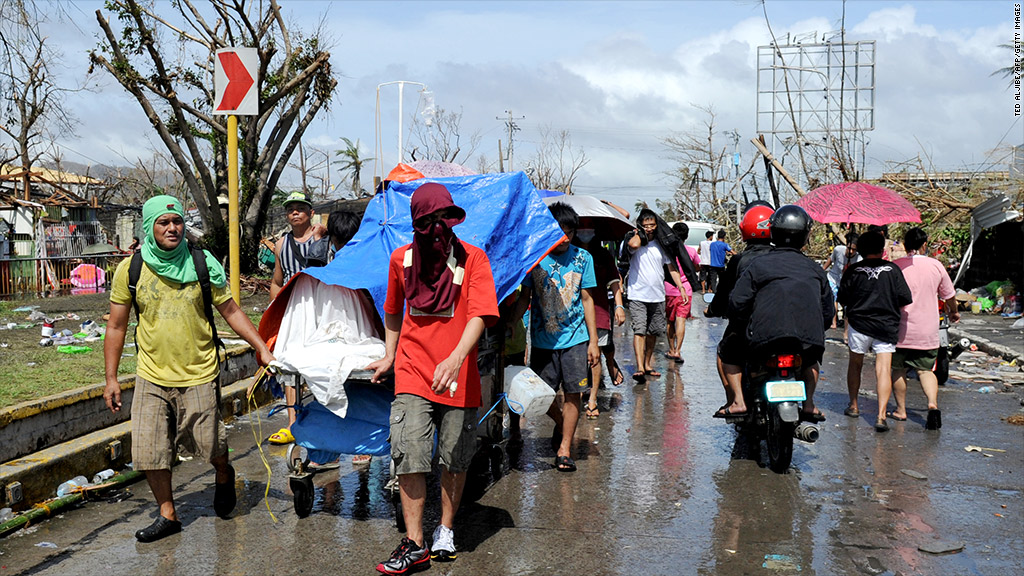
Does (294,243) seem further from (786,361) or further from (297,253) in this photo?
(786,361)

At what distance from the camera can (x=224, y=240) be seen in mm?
21266

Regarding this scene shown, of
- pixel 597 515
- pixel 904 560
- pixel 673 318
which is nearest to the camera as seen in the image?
pixel 904 560

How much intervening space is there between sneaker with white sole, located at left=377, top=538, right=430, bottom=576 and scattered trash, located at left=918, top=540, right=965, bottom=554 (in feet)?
8.81

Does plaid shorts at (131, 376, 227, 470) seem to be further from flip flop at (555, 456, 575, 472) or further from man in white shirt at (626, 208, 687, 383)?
man in white shirt at (626, 208, 687, 383)

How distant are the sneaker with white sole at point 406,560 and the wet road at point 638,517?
0.09 m

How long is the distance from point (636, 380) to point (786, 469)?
4.16 meters

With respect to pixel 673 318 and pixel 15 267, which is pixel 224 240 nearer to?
pixel 15 267

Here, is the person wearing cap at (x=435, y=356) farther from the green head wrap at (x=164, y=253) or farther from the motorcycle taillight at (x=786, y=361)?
the motorcycle taillight at (x=786, y=361)

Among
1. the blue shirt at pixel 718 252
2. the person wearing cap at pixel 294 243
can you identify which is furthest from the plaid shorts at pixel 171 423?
the blue shirt at pixel 718 252

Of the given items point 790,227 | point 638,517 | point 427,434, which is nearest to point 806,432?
point 790,227

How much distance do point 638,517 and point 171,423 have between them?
2829 millimetres

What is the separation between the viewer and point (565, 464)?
6.61 meters

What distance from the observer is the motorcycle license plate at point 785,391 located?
634 cm

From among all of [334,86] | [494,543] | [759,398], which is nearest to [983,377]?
[759,398]
